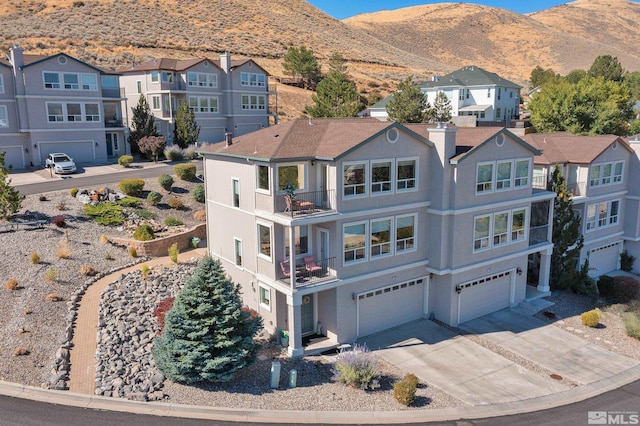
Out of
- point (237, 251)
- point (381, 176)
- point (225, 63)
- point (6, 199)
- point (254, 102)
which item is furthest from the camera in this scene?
point (254, 102)

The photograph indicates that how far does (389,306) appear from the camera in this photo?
22.1 meters

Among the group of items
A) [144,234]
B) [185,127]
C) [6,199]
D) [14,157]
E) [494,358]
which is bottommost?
[494,358]

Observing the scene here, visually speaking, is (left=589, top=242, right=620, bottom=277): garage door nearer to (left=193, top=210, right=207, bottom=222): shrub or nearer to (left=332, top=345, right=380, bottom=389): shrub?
(left=332, top=345, right=380, bottom=389): shrub

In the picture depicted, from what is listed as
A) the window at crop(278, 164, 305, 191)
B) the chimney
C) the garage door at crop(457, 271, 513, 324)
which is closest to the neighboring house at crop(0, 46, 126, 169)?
the chimney

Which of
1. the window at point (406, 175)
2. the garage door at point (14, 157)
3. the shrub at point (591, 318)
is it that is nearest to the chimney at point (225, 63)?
the garage door at point (14, 157)

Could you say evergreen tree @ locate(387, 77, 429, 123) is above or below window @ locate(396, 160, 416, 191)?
above

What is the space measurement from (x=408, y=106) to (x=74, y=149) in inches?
1231

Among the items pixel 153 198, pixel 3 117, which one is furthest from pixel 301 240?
pixel 3 117

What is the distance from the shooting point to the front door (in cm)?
2073

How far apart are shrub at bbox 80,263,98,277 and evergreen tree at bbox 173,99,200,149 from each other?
24.4 metres

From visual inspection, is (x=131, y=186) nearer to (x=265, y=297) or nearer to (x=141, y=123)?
(x=141, y=123)

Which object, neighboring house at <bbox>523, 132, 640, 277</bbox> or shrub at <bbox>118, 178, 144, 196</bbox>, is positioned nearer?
neighboring house at <bbox>523, 132, 640, 277</bbox>

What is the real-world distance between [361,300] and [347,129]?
725cm

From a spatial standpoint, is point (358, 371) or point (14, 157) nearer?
point (358, 371)
